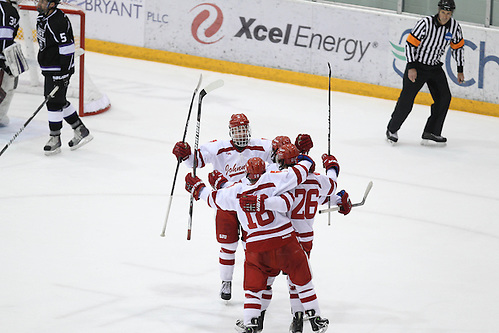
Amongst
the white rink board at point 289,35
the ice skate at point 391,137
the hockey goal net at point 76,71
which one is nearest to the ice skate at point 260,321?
the ice skate at point 391,137

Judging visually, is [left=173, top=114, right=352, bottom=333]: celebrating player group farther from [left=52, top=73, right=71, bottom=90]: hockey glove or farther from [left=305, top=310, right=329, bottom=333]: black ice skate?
[left=52, top=73, right=71, bottom=90]: hockey glove

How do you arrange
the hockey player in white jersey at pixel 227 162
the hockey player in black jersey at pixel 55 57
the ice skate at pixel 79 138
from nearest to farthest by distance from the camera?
the hockey player in white jersey at pixel 227 162, the hockey player in black jersey at pixel 55 57, the ice skate at pixel 79 138

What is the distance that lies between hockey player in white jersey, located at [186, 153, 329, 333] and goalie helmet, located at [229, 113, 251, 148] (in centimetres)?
47

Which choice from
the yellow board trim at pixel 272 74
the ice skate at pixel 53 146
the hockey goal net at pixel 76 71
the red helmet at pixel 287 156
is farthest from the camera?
the yellow board trim at pixel 272 74

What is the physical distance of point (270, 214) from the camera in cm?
398

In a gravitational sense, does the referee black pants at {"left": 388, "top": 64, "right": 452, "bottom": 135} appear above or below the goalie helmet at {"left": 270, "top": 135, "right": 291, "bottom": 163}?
below

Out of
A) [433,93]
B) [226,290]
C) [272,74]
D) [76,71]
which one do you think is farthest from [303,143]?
[272,74]

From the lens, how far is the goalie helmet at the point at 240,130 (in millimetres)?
4453

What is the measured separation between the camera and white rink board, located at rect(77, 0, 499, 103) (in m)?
8.93

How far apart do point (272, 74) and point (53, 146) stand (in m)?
3.57

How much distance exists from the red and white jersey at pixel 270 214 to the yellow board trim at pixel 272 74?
540 centimetres

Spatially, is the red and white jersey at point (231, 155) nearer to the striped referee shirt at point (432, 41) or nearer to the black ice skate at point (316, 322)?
the black ice skate at point (316, 322)

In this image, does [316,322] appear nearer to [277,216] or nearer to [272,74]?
[277,216]

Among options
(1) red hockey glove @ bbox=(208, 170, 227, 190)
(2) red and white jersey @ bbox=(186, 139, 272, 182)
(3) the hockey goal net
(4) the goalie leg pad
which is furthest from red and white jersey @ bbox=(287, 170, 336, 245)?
(3) the hockey goal net
